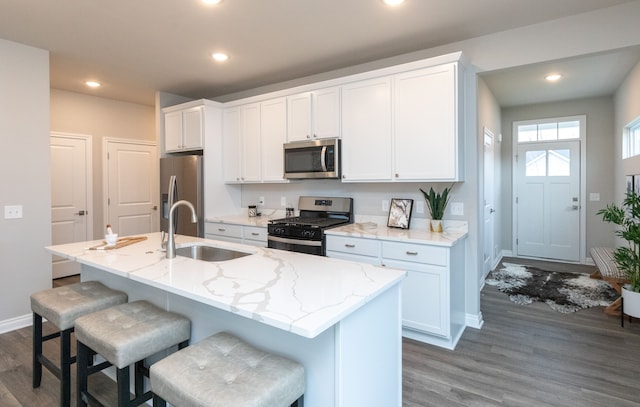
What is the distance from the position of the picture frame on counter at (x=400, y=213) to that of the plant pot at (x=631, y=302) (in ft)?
6.41

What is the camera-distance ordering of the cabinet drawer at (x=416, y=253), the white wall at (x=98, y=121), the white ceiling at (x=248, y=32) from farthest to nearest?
the white wall at (x=98, y=121)
the cabinet drawer at (x=416, y=253)
the white ceiling at (x=248, y=32)

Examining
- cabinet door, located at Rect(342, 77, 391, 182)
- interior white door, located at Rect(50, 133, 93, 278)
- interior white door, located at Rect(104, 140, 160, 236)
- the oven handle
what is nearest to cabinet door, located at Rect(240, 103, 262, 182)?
the oven handle

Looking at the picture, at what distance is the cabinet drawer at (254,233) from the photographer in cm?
380

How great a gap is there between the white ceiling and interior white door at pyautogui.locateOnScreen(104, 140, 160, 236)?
1.37m

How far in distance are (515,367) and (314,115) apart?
9.23 ft

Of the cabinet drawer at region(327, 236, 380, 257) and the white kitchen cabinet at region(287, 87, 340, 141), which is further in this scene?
the white kitchen cabinet at region(287, 87, 340, 141)

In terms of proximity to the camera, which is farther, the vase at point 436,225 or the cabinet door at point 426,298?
the vase at point 436,225

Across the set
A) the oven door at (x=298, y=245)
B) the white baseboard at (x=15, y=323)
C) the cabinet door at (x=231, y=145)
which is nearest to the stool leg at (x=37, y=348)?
the white baseboard at (x=15, y=323)

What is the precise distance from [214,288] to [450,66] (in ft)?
8.28

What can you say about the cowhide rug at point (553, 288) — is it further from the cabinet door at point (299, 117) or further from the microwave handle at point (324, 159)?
the cabinet door at point (299, 117)

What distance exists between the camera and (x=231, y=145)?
446cm

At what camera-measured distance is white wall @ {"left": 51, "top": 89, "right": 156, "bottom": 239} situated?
4707mm

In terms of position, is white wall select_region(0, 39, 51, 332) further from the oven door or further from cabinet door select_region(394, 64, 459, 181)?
cabinet door select_region(394, 64, 459, 181)

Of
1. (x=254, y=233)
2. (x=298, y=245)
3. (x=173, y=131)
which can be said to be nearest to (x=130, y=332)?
(x=298, y=245)
